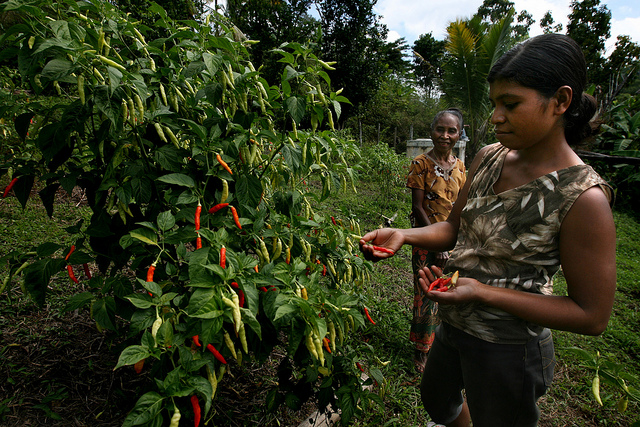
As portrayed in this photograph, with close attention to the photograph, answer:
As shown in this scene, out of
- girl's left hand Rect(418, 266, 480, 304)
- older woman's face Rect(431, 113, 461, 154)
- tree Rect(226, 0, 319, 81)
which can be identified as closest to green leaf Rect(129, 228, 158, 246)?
girl's left hand Rect(418, 266, 480, 304)

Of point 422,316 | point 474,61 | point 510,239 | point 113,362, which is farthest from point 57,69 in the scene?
point 474,61

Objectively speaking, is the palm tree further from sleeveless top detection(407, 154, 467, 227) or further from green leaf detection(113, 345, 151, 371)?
green leaf detection(113, 345, 151, 371)

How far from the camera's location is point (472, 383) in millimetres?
1359

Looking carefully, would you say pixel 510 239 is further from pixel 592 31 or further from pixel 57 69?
pixel 592 31

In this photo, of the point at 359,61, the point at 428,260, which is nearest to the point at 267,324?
the point at 428,260

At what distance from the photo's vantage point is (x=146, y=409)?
39.1 inches

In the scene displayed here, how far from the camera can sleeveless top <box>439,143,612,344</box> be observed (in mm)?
1129

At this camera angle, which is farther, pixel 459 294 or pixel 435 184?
pixel 435 184

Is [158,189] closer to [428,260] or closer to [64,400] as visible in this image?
[64,400]

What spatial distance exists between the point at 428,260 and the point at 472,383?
1.44 m

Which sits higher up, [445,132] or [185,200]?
[445,132]

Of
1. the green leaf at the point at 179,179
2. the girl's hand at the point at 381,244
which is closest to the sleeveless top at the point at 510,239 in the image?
the girl's hand at the point at 381,244

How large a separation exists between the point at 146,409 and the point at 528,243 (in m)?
1.22

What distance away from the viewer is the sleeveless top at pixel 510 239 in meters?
1.13
